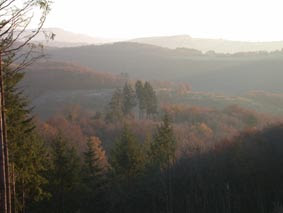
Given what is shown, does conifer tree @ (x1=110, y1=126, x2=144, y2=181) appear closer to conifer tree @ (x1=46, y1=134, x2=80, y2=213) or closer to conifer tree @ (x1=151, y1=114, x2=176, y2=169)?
conifer tree @ (x1=151, y1=114, x2=176, y2=169)

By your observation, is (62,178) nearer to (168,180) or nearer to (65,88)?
(168,180)

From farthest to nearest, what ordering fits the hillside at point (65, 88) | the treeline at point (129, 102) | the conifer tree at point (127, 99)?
1. the hillside at point (65, 88)
2. the conifer tree at point (127, 99)
3. the treeline at point (129, 102)

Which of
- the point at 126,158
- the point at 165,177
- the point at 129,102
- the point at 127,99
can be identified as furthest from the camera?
the point at 129,102

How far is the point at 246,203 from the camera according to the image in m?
38.8

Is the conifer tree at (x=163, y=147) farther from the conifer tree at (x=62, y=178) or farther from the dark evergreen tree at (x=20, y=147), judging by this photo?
the dark evergreen tree at (x=20, y=147)

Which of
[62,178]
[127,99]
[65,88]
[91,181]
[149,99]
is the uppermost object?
[62,178]

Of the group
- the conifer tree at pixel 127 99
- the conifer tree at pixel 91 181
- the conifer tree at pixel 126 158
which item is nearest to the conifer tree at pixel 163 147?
the conifer tree at pixel 126 158

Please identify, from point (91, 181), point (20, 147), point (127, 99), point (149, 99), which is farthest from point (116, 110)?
point (20, 147)

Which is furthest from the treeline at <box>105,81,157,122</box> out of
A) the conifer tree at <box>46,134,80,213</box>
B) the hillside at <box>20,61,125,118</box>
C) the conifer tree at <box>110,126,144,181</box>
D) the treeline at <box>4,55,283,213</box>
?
the conifer tree at <box>46,134,80,213</box>

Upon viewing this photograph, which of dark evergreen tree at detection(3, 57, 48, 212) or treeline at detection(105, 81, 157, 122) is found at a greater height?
dark evergreen tree at detection(3, 57, 48, 212)

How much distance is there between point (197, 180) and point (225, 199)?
3624mm

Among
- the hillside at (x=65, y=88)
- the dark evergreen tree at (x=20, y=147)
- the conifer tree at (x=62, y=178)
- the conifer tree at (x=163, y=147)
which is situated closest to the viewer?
the dark evergreen tree at (x=20, y=147)

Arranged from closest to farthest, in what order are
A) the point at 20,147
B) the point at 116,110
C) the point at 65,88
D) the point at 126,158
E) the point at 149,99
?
the point at 20,147 → the point at 126,158 → the point at 116,110 → the point at 149,99 → the point at 65,88

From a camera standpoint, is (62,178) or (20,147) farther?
(62,178)
